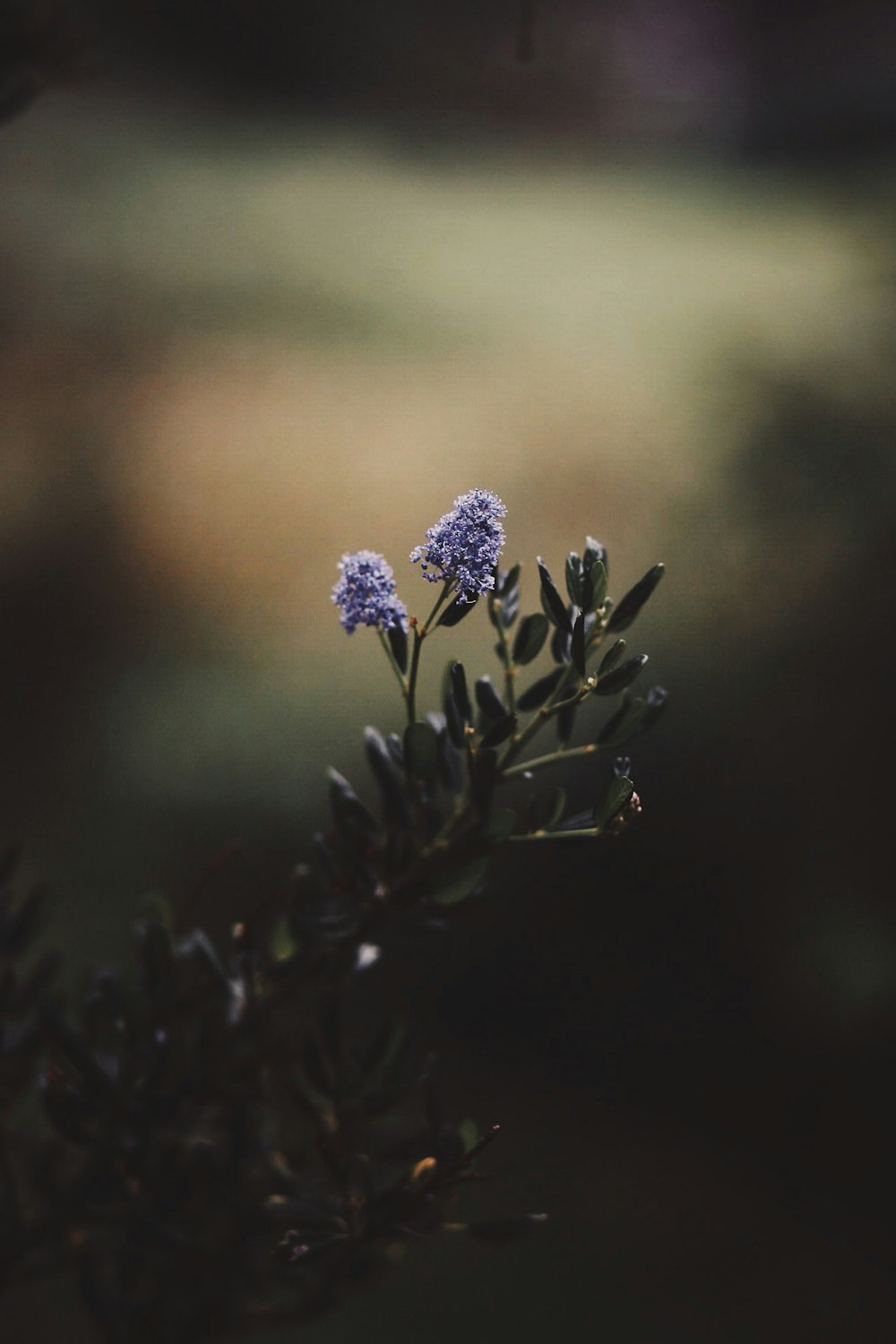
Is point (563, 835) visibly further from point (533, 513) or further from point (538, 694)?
point (533, 513)

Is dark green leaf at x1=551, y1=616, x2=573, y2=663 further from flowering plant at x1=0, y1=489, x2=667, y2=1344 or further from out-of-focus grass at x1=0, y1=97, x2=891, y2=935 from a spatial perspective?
out-of-focus grass at x1=0, y1=97, x2=891, y2=935

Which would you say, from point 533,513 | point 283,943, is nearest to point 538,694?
point 283,943

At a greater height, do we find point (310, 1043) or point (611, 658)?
point (611, 658)

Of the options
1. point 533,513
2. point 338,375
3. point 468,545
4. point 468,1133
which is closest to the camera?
point 468,545

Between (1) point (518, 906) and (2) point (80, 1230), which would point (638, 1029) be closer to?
Result: (1) point (518, 906)

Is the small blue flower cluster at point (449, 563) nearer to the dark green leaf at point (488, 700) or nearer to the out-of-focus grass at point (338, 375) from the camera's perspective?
the dark green leaf at point (488, 700)

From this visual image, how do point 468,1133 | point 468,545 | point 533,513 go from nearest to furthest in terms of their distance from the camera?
point 468,545 → point 468,1133 → point 533,513

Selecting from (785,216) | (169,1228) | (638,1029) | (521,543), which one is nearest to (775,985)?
(638,1029)
